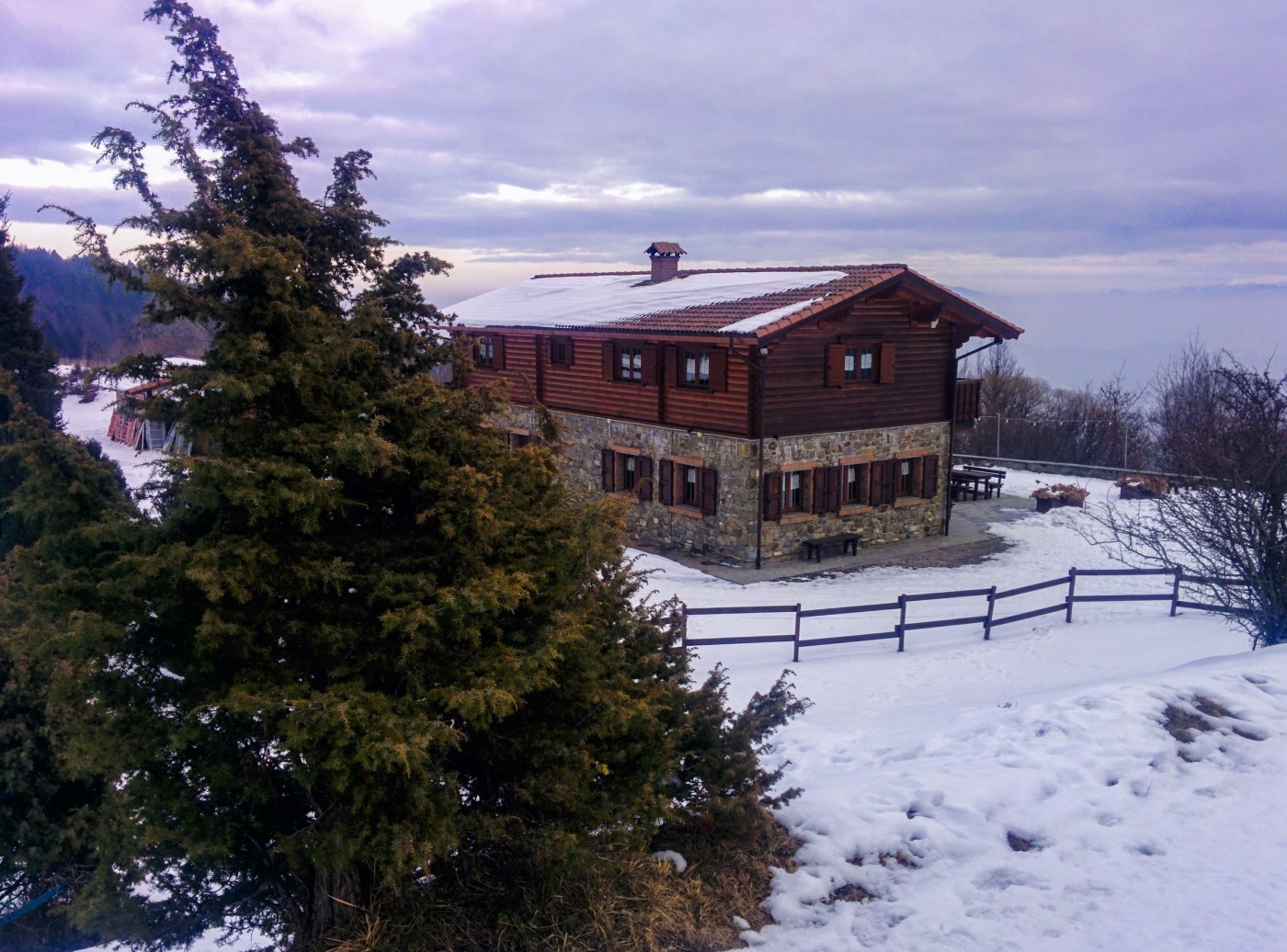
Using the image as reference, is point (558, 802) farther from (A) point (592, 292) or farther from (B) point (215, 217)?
(A) point (592, 292)

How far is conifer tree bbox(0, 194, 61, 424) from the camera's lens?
15.9m

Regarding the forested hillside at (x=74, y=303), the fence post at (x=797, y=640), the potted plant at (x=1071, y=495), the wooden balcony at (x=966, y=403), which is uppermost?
the forested hillside at (x=74, y=303)

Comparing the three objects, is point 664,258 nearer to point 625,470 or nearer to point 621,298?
point 621,298

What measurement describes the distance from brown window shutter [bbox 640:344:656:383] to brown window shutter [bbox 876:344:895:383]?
17.6 feet

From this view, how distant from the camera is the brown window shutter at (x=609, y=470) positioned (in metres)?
22.4

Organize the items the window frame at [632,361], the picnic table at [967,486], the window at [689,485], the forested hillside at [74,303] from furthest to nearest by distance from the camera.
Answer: the forested hillside at [74,303]
the picnic table at [967,486]
the window frame at [632,361]
the window at [689,485]

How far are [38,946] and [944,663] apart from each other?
11.3 metres

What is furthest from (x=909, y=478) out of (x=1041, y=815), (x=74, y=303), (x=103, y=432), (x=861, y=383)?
(x=74, y=303)

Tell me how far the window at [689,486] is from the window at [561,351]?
15.6 ft

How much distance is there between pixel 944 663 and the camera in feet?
42.8

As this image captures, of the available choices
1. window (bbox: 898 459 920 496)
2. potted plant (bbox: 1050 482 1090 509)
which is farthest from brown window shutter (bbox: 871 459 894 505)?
potted plant (bbox: 1050 482 1090 509)

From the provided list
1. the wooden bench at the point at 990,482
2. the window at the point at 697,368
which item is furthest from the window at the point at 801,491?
the wooden bench at the point at 990,482

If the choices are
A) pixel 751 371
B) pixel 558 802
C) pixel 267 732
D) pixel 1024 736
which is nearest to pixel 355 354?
pixel 267 732

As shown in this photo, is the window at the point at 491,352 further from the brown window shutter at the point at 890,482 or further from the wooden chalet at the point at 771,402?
the brown window shutter at the point at 890,482
